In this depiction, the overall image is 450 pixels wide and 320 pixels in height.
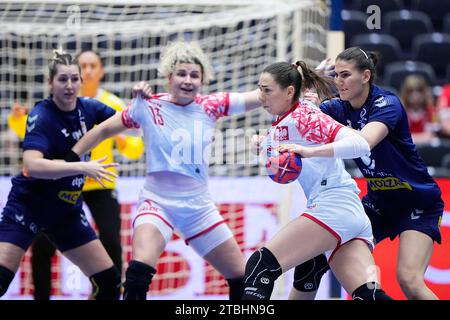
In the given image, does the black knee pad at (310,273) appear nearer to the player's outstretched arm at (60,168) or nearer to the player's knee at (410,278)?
the player's knee at (410,278)

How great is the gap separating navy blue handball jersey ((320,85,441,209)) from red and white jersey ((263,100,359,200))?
236 millimetres

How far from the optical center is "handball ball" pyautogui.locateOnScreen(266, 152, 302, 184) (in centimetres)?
434

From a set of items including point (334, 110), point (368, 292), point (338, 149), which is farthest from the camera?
point (334, 110)

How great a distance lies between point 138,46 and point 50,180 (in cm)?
322

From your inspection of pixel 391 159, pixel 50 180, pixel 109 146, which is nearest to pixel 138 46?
pixel 109 146

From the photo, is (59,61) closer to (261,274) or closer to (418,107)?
(261,274)

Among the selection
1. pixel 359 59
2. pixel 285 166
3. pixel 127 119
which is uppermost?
pixel 359 59

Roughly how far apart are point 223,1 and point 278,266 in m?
3.51

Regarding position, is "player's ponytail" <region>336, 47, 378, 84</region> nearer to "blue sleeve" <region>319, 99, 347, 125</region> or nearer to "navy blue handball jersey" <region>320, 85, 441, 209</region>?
"navy blue handball jersey" <region>320, 85, 441, 209</region>

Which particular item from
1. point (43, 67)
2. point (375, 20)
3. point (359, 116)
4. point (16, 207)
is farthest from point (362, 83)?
point (43, 67)

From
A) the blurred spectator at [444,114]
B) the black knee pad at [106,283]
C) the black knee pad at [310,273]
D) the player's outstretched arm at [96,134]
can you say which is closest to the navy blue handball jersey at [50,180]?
the player's outstretched arm at [96,134]

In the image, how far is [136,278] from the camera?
16.4 ft

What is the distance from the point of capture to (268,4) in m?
7.41
